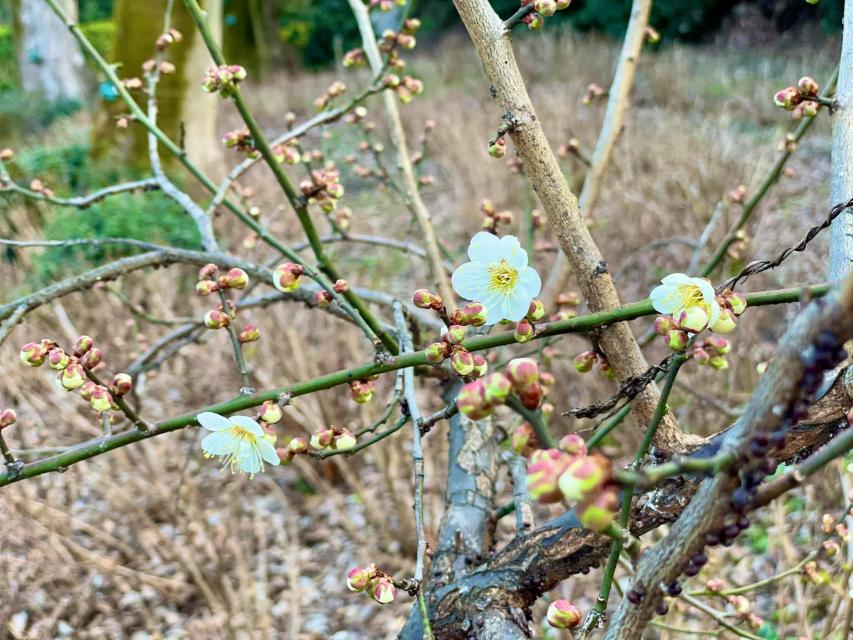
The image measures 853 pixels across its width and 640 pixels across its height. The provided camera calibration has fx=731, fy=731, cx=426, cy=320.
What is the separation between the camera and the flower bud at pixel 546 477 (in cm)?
42

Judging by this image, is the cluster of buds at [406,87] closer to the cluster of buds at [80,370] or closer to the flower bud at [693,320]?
the cluster of buds at [80,370]

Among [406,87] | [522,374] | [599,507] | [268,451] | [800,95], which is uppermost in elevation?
[406,87]

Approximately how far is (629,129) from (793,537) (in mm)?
4177

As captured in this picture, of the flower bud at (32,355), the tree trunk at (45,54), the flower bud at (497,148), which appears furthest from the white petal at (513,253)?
the tree trunk at (45,54)

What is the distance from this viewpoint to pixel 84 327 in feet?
13.1

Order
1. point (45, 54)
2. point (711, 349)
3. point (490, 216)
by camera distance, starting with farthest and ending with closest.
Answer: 1. point (45, 54)
2. point (490, 216)
3. point (711, 349)

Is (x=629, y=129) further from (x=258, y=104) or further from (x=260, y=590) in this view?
(x=258, y=104)

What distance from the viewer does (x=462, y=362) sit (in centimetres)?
76

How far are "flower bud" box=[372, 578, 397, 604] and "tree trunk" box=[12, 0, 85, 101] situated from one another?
36.0 feet

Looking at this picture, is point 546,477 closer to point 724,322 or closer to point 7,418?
point 724,322

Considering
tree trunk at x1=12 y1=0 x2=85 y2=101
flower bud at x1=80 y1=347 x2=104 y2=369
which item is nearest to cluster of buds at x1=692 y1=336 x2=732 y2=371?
flower bud at x1=80 y1=347 x2=104 y2=369

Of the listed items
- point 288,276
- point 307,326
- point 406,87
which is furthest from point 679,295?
point 307,326

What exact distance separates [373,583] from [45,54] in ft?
39.2

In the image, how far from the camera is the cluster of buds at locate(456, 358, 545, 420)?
1.55ft
